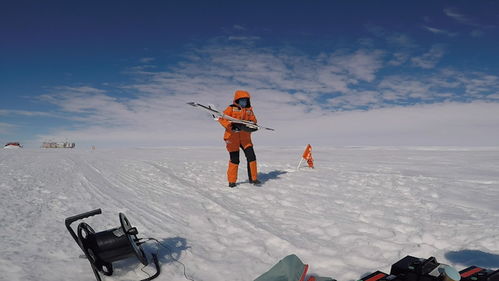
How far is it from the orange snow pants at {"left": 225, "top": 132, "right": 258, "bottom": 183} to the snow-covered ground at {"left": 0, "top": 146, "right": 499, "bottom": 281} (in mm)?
404

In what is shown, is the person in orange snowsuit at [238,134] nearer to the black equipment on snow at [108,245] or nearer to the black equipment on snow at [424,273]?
the black equipment on snow at [108,245]

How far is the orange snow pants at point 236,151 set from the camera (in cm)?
769

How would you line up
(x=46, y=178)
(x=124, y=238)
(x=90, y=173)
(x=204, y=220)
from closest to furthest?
(x=124, y=238)
(x=204, y=220)
(x=46, y=178)
(x=90, y=173)

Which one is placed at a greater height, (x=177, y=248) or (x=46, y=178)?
(x=46, y=178)

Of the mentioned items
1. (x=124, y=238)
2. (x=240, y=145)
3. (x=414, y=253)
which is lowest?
(x=414, y=253)

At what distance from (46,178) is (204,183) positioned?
12.3ft

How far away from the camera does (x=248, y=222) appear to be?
4.79m

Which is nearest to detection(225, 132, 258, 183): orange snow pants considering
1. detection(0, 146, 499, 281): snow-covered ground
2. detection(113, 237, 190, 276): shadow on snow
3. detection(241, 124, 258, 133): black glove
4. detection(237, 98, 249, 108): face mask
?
detection(241, 124, 258, 133): black glove

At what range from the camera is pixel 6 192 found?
214 inches

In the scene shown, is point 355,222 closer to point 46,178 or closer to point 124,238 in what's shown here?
point 124,238

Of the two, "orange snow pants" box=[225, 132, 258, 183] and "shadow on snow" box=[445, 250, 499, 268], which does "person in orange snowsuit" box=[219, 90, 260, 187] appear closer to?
"orange snow pants" box=[225, 132, 258, 183]

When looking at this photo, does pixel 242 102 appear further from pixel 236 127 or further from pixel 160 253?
pixel 160 253

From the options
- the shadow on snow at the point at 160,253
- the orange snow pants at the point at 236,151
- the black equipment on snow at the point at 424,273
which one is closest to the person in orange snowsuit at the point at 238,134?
the orange snow pants at the point at 236,151

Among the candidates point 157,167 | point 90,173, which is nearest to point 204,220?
point 90,173
